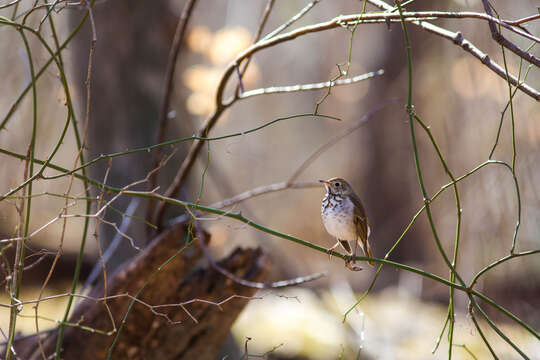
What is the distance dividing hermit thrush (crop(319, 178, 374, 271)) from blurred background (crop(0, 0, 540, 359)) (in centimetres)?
44

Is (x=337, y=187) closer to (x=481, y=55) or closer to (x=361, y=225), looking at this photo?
(x=361, y=225)

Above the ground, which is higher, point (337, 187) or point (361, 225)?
point (337, 187)

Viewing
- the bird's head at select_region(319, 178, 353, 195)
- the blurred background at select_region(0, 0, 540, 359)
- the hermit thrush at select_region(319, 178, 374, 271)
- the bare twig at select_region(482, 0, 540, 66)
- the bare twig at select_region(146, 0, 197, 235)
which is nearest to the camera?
the bare twig at select_region(482, 0, 540, 66)

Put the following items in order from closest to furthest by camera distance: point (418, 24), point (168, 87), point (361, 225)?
point (418, 24)
point (361, 225)
point (168, 87)

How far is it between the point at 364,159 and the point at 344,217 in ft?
17.2

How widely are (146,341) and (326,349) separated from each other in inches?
76.3

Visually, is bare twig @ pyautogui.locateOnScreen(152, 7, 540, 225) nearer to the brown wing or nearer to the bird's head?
the bird's head

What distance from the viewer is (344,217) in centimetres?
197

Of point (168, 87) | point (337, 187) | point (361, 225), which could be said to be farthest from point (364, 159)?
point (361, 225)

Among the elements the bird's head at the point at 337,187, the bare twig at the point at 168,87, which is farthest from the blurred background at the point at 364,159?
the bird's head at the point at 337,187

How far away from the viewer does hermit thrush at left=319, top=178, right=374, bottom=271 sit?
6.30 feet

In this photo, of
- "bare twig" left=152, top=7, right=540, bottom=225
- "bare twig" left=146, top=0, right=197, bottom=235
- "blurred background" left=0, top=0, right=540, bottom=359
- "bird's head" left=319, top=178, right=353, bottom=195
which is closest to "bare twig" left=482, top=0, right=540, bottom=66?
"bare twig" left=152, top=7, right=540, bottom=225

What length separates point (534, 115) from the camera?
275 centimetres

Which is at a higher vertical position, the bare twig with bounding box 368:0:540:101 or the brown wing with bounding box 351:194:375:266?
the bare twig with bounding box 368:0:540:101
